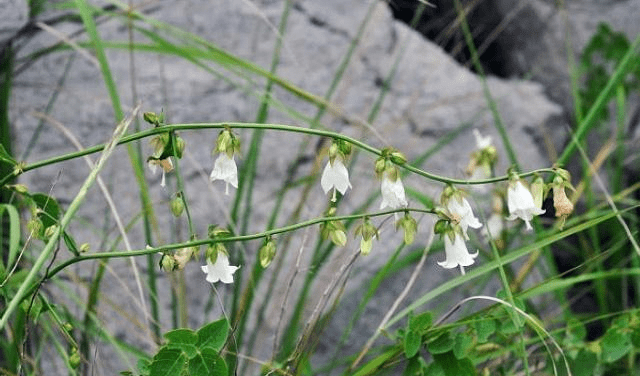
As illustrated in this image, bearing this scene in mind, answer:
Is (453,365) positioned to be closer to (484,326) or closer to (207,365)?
(484,326)

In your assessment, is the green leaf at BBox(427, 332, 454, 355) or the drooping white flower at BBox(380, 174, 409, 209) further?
the green leaf at BBox(427, 332, 454, 355)

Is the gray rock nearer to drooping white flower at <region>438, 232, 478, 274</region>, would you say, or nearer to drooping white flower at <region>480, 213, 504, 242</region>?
drooping white flower at <region>480, 213, 504, 242</region>

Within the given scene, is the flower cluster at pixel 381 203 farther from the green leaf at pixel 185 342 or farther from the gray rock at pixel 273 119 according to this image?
the gray rock at pixel 273 119

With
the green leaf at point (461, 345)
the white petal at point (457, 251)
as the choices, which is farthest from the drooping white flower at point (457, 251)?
the green leaf at point (461, 345)

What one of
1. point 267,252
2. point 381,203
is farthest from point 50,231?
point 381,203

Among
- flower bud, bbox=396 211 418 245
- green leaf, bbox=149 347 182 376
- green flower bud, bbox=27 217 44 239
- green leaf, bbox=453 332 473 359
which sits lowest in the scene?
green leaf, bbox=149 347 182 376

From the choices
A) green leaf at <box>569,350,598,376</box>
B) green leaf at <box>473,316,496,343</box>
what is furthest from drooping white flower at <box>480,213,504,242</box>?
green leaf at <box>473,316,496,343</box>

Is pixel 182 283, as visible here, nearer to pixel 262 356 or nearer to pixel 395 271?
pixel 262 356
